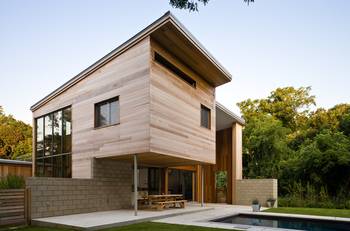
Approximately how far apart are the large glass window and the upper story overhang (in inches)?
42.2

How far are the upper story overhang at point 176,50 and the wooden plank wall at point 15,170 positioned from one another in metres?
3.46

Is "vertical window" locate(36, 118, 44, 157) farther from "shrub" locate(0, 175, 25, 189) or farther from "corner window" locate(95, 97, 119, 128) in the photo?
"shrub" locate(0, 175, 25, 189)

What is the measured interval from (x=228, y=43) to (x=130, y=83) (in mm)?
6542

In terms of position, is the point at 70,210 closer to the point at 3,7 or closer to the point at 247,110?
the point at 3,7

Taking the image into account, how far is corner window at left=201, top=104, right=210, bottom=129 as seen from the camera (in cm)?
1528

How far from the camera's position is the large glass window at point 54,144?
575 inches

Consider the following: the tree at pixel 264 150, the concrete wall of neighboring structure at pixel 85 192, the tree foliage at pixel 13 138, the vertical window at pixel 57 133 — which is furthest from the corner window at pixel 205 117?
the tree foliage at pixel 13 138

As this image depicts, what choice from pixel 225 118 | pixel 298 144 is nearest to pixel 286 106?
pixel 298 144

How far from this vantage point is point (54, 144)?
15492mm

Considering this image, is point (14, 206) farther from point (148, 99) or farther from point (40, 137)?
point (40, 137)

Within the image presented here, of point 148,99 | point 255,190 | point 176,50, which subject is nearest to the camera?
point 148,99

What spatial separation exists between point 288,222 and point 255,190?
6026 mm

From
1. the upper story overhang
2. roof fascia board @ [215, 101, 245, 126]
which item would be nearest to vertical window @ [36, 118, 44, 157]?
the upper story overhang

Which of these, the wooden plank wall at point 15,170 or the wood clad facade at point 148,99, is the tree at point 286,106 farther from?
the wooden plank wall at point 15,170
